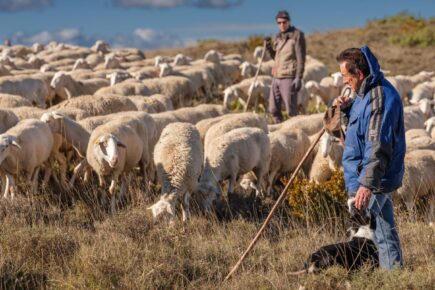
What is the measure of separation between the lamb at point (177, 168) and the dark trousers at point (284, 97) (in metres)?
3.83

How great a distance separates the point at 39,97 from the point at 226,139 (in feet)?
26.9

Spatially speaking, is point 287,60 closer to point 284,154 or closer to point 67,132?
point 284,154

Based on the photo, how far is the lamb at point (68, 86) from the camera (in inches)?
693

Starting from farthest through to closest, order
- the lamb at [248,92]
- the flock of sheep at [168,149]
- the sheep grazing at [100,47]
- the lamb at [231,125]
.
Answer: the sheep grazing at [100,47] < the lamb at [248,92] < the lamb at [231,125] < the flock of sheep at [168,149]

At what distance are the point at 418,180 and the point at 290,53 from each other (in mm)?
4751

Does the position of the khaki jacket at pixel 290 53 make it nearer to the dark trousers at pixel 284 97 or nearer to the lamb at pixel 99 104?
the dark trousers at pixel 284 97

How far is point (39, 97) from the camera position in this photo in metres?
17.5

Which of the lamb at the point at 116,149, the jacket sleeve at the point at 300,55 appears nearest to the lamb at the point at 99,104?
the lamb at the point at 116,149

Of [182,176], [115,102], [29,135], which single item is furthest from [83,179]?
[115,102]

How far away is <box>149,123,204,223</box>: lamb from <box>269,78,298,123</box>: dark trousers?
3.83 metres

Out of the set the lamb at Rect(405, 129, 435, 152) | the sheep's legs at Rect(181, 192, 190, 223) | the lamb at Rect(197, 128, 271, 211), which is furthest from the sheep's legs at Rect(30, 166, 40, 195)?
the lamb at Rect(405, 129, 435, 152)

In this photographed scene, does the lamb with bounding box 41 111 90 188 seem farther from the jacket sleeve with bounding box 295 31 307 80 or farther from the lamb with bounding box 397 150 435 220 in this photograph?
the lamb with bounding box 397 150 435 220

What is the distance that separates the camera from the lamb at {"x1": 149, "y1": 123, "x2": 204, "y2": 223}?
928 centimetres

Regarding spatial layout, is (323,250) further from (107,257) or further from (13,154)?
(13,154)
